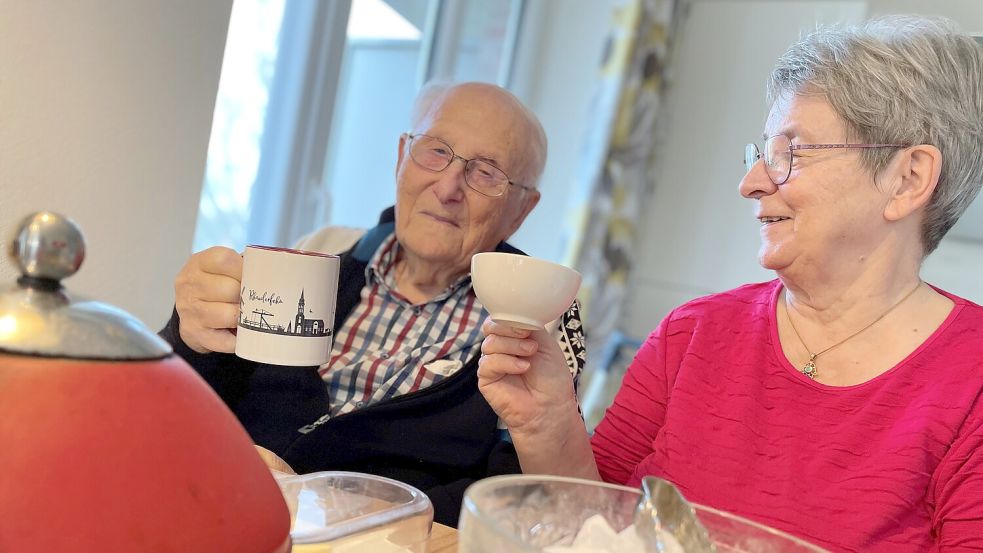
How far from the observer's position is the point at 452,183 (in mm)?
1424

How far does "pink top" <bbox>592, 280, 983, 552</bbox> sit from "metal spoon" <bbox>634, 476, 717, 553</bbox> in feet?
1.92

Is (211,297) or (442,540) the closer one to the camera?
(442,540)

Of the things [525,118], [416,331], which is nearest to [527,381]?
[416,331]

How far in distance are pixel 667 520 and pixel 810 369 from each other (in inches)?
28.2

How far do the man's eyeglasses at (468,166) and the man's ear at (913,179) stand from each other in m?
0.63

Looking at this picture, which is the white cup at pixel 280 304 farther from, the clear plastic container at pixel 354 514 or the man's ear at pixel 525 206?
the man's ear at pixel 525 206

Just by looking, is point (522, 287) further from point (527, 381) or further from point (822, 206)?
point (822, 206)

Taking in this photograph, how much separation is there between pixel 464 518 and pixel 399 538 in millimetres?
118

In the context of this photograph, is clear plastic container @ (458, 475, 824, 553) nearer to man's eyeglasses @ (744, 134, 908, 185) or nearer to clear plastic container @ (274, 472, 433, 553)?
clear plastic container @ (274, 472, 433, 553)

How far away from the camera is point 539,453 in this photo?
110 centimetres

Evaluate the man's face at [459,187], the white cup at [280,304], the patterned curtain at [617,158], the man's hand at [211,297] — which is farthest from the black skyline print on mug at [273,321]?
the patterned curtain at [617,158]

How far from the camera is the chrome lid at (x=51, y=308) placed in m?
0.43

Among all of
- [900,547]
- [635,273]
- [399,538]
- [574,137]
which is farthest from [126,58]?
[635,273]

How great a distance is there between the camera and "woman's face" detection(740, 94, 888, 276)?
46.3 inches
